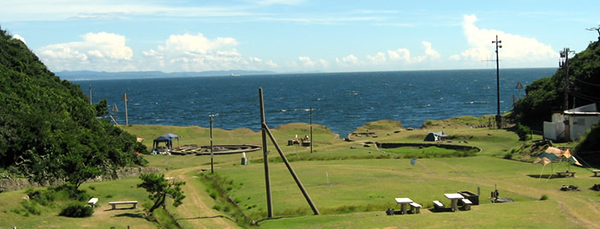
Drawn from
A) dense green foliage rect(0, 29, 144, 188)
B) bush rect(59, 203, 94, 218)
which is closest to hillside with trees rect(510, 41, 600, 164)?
dense green foliage rect(0, 29, 144, 188)

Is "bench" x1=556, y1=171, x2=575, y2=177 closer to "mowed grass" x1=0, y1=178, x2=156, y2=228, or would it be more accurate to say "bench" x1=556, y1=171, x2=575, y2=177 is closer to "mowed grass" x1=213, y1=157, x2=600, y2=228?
"mowed grass" x1=213, y1=157, x2=600, y2=228

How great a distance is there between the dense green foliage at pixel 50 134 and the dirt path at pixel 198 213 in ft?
16.3

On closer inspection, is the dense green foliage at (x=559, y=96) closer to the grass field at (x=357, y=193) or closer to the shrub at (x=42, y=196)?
the grass field at (x=357, y=193)

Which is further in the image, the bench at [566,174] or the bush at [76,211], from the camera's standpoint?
the bench at [566,174]

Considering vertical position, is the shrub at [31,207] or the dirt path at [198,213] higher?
the shrub at [31,207]

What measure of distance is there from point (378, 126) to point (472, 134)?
25.0 meters

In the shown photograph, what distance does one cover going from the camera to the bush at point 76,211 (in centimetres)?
2494

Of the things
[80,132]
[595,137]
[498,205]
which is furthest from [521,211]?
[80,132]

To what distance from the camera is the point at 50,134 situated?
128 ft

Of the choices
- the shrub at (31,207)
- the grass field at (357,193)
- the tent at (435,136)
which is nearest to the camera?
the grass field at (357,193)

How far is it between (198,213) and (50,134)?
16.2 meters

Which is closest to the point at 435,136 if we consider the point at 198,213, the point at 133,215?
the point at 198,213

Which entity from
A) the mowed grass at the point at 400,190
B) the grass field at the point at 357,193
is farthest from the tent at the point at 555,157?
the mowed grass at the point at 400,190

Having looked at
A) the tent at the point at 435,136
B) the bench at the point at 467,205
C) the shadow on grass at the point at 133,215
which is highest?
the bench at the point at 467,205
